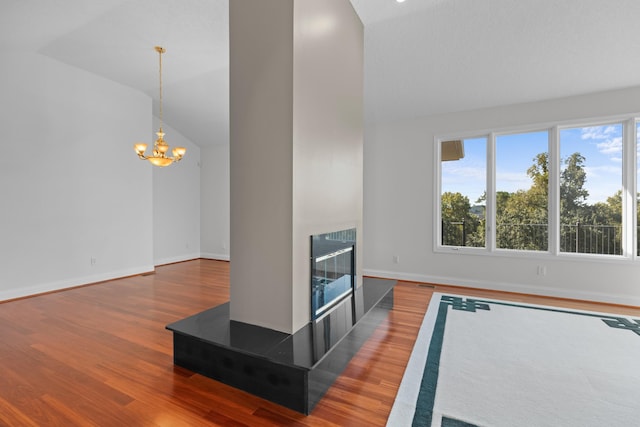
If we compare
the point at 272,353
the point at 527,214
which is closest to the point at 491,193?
the point at 527,214

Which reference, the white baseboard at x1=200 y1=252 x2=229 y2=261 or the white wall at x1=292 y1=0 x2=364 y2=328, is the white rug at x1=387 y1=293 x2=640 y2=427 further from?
the white baseboard at x1=200 y1=252 x2=229 y2=261

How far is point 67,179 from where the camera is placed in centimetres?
428

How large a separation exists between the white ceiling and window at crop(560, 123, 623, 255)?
614 mm

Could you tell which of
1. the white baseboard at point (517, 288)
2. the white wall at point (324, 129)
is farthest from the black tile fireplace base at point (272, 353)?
the white baseboard at point (517, 288)

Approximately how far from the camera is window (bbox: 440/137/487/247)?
14.8 ft

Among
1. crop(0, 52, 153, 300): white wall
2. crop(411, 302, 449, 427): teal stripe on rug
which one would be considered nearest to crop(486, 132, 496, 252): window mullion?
crop(411, 302, 449, 427): teal stripe on rug

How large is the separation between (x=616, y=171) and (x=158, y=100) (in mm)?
7243

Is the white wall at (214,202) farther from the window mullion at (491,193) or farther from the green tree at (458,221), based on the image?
the window mullion at (491,193)

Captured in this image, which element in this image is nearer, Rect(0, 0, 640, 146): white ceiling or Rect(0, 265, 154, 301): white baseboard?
Rect(0, 0, 640, 146): white ceiling

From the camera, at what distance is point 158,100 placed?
18.2 feet

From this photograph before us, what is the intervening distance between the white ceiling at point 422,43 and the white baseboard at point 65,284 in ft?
10.1

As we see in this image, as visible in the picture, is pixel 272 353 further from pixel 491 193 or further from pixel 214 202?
pixel 214 202

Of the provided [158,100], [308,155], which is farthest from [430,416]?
[158,100]

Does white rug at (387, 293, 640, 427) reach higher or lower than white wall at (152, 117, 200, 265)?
lower
